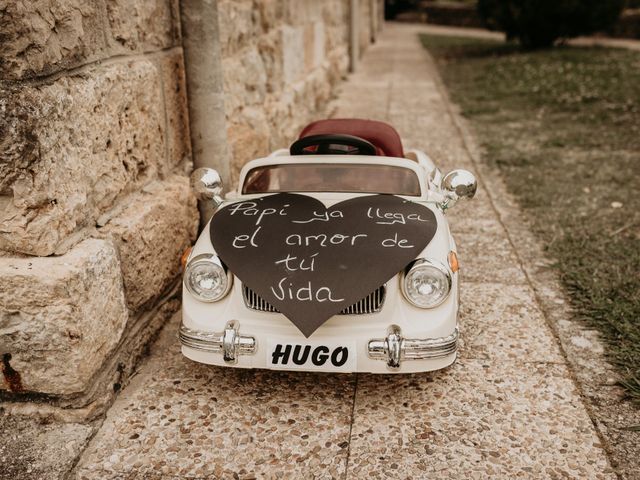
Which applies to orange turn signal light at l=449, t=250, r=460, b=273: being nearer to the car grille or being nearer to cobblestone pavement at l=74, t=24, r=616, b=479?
the car grille

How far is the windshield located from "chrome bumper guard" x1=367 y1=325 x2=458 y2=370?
90 centimetres

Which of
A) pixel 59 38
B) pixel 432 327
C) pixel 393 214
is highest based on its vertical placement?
pixel 59 38

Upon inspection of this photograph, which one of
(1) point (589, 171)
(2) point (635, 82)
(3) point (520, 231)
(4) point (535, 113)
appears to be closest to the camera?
(3) point (520, 231)

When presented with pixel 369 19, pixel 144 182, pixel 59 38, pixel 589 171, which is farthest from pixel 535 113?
pixel 369 19

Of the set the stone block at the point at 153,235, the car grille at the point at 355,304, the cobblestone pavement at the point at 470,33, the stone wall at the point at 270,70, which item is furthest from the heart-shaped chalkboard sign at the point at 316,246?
the cobblestone pavement at the point at 470,33

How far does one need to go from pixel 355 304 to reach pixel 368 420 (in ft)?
1.62

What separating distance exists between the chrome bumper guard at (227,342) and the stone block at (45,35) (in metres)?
1.20

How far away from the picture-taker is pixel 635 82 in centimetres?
1084

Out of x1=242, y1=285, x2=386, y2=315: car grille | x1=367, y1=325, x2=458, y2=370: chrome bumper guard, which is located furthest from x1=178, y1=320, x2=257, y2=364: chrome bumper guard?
x1=367, y1=325, x2=458, y2=370: chrome bumper guard

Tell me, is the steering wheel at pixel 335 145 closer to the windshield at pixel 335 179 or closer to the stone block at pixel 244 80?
the windshield at pixel 335 179

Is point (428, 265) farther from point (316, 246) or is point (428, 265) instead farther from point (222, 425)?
point (222, 425)

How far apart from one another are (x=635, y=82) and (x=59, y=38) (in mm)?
10712

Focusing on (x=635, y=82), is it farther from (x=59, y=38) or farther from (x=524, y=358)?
(x=59, y=38)

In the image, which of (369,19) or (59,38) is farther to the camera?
(369,19)
